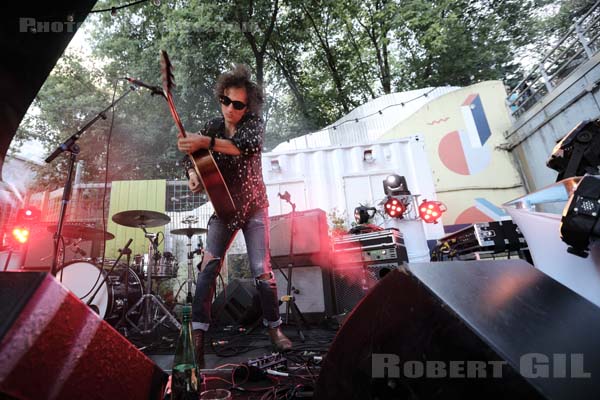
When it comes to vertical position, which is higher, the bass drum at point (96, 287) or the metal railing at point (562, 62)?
the metal railing at point (562, 62)

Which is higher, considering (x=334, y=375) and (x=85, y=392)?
(x=85, y=392)

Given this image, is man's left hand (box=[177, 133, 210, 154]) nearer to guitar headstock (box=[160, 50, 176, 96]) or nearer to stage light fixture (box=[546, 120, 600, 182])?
guitar headstock (box=[160, 50, 176, 96])

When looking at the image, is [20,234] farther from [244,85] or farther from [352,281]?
[352,281]

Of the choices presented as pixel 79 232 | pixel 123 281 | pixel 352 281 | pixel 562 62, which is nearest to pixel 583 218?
pixel 352 281

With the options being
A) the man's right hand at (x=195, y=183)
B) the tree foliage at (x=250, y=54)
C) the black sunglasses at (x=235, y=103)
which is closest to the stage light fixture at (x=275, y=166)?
the black sunglasses at (x=235, y=103)

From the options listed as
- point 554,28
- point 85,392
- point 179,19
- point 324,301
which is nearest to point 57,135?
point 179,19

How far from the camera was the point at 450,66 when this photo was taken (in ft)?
39.5

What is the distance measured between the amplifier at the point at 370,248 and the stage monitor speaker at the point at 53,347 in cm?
340

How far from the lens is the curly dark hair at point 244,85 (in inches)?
97.7

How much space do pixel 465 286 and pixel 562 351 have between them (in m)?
0.19

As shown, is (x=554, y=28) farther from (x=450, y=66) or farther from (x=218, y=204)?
(x=218, y=204)

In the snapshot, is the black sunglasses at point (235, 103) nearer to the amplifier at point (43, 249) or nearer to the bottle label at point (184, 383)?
the bottle label at point (184, 383)

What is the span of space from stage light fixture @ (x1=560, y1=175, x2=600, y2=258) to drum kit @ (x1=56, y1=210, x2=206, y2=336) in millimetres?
3664

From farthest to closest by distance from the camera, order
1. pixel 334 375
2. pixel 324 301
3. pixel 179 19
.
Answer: pixel 179 19 → pixel 324 301 → pixel 334 375
